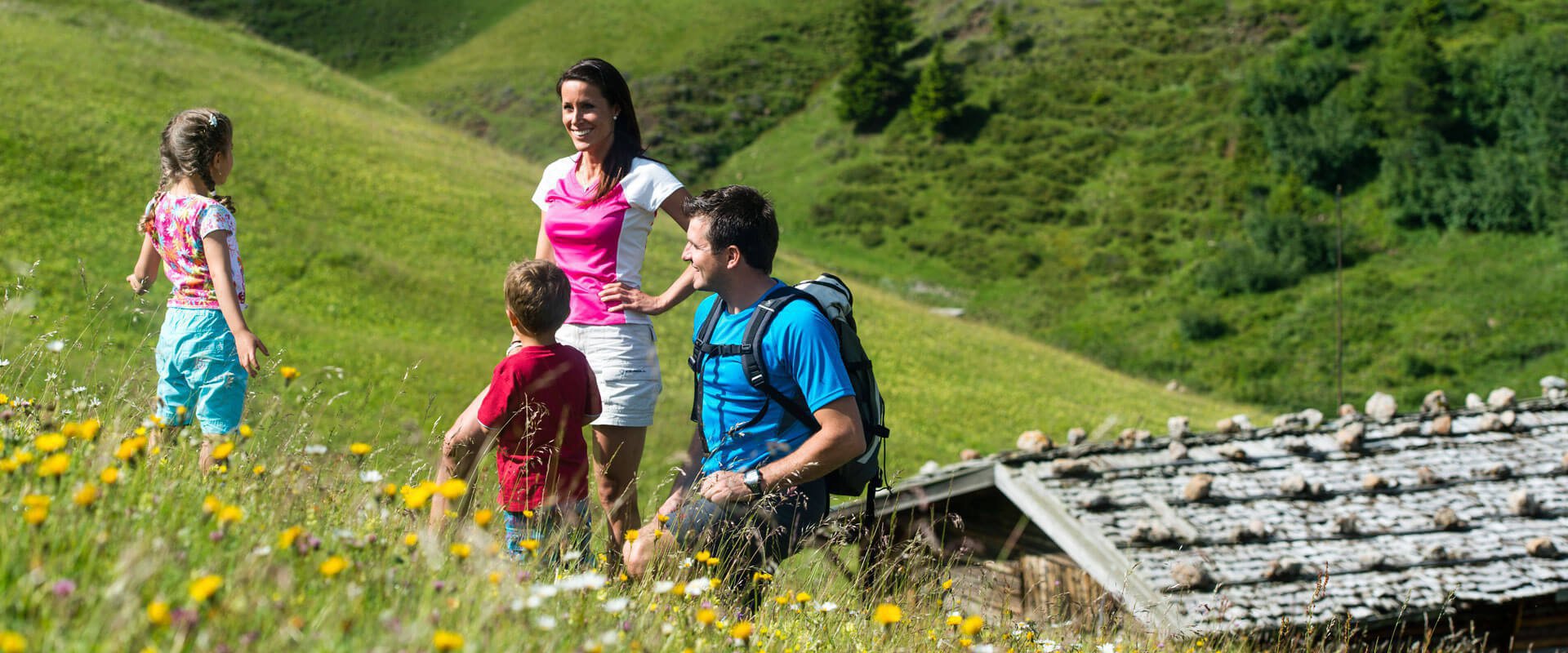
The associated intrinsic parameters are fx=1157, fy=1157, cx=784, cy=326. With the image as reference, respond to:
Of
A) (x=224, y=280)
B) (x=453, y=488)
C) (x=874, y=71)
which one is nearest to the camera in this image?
(x=453, y=488)

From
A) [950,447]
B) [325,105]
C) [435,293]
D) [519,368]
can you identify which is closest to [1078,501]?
[519,368]

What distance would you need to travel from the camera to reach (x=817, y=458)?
3.88 metres

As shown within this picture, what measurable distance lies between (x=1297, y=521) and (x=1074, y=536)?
1.99 metres

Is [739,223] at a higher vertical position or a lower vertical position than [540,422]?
higher

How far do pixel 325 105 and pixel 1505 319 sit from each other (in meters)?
48.1

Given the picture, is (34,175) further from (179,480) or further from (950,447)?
(179,480)

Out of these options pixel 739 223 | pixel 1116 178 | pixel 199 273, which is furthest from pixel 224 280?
pixel 1116 178

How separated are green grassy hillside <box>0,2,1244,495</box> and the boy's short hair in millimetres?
10784

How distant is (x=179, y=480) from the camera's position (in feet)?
9.30

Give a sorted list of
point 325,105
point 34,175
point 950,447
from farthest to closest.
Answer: point 325,105 < point 950,447 < point 34,175

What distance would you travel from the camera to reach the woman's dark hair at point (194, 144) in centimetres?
449

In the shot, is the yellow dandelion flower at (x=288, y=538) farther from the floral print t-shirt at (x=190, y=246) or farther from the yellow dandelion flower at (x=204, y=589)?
the floral print t-shirt at (x=190, y=246)

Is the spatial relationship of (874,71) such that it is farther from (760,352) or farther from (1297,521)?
(760,352)

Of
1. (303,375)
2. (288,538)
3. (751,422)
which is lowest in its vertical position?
(303,375)
